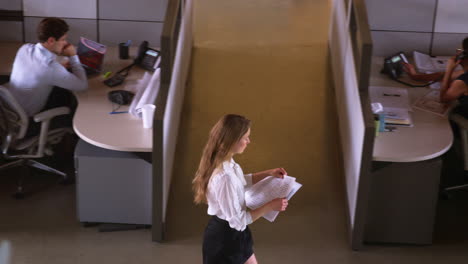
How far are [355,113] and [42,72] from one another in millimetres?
1901

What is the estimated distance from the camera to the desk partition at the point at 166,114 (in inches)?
166

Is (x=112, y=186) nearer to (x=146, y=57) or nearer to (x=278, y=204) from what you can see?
(x=146, y=57)

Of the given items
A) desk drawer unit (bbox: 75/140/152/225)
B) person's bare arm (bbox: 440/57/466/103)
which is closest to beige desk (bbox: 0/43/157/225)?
desk drawer unit (bbox: 75/140/152/225)

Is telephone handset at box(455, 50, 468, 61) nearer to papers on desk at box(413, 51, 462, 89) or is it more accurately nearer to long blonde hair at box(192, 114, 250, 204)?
papers on desk at box(413, 51, 462, 89)

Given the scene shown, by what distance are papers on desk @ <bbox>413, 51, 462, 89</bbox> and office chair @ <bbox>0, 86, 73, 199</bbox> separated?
7.87ft

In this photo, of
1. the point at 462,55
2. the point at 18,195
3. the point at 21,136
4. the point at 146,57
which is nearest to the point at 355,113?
the point at 462,55

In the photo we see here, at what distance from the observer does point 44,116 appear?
15.5ft

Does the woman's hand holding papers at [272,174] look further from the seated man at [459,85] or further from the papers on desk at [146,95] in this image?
the seated man at [459,85]

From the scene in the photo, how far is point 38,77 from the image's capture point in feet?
15.8

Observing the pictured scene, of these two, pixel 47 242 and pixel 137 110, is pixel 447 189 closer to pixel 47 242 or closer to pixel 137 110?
pixel 137 110

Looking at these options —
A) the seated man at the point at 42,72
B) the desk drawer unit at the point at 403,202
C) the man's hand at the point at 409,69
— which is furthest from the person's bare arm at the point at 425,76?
the seated man at the point at 42,72

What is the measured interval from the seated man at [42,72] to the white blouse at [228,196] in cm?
172

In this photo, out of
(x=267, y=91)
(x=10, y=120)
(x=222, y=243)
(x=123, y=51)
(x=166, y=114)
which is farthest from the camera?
(x=267, y=91)

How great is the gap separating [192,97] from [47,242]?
1.63 m
